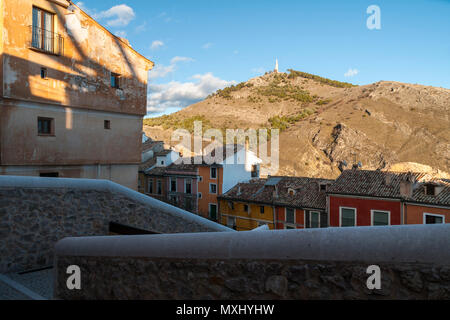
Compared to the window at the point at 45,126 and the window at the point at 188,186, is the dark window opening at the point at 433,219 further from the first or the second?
the window at the point at 188,186

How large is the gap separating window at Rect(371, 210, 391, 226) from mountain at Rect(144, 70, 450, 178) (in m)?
23.1

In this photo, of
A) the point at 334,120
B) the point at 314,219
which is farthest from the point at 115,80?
the point at 334,120

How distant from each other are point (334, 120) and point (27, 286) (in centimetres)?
6570

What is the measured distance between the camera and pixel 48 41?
428 inches

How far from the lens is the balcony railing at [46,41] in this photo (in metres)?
10.4

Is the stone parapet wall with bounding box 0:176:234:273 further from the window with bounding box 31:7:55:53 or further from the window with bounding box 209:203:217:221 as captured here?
the window with bounding box 209:203:217:221

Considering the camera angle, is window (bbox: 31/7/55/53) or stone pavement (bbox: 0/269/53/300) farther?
window (bbox: 31/7/55/53)

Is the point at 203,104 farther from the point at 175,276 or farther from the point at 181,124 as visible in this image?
the point at 175,276

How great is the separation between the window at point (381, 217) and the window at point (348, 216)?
1335mm

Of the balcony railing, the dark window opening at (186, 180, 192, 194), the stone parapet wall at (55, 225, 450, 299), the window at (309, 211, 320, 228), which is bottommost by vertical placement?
the window at (309, 211, 320, 228)

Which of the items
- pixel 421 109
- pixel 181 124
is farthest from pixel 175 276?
pixel 421 109

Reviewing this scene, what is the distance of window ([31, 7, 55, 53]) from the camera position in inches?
413

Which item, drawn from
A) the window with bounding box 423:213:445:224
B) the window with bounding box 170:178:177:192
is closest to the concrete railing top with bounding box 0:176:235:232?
the window with bounding box 423:213:445:224

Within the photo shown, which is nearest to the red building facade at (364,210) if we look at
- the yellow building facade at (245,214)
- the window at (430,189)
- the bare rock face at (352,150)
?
the window at (430,189)
